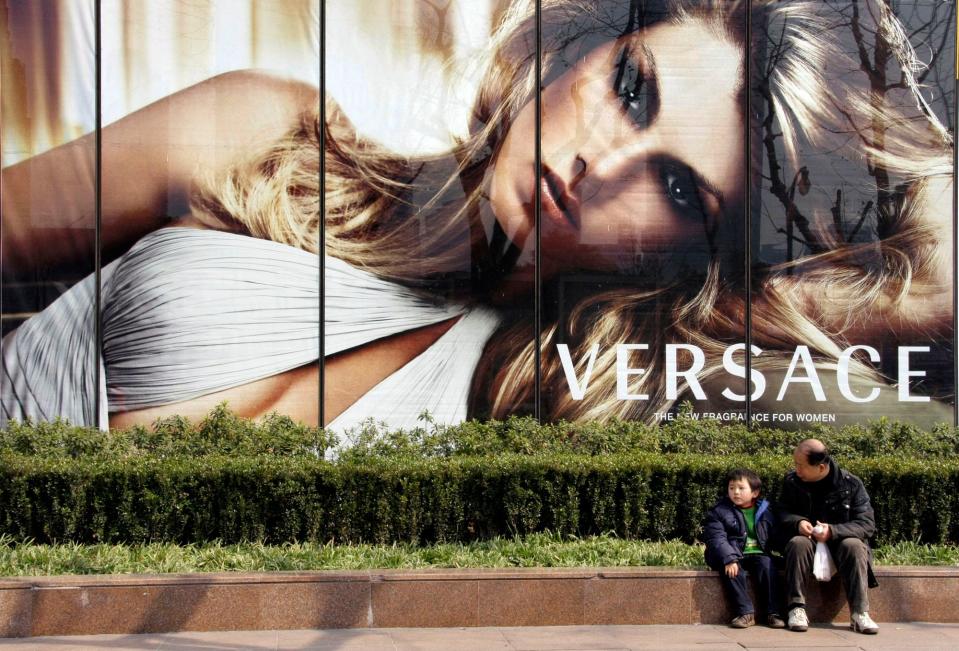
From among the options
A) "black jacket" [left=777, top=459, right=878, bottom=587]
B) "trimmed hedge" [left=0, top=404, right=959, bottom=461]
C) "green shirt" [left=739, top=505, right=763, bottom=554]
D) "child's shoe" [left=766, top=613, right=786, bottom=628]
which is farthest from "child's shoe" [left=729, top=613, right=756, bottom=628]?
"trimmed hedge" [left=0, top=404, right=959, bottom=461]

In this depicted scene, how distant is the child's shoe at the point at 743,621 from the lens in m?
6.52

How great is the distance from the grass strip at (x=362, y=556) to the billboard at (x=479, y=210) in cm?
402

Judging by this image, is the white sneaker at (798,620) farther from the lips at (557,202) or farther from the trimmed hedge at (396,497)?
the lips at (557,202)

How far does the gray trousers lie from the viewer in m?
6.52

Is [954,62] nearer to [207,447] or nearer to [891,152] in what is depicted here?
[891,152]

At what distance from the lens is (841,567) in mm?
6641

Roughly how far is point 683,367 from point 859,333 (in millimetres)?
2140

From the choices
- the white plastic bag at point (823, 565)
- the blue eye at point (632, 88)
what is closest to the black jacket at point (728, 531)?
the white plastic bag at point (823, 565)

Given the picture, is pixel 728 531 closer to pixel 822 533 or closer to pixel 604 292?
pixel 822 533

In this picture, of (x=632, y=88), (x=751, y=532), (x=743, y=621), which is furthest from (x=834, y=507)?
(x=632, y=88)

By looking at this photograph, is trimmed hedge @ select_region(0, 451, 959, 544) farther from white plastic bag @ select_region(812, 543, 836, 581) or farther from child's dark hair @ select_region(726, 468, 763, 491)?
white plastic bag @ select_region(812, 543, 836, 581)

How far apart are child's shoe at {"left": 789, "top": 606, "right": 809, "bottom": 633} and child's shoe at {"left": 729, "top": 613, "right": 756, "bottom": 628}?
0.26 metres

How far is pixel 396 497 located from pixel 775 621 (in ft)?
9.50

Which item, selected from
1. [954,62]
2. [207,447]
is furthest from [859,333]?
[207,447]
